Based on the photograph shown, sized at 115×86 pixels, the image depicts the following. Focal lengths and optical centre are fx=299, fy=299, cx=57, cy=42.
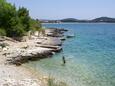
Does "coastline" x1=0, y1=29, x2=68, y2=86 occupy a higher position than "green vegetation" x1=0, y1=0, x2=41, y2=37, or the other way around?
"green vegetation" x1=0, y1=0, x2=41, y2=37

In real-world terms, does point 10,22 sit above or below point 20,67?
above

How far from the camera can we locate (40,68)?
128 ft

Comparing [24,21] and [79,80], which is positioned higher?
[24,21]

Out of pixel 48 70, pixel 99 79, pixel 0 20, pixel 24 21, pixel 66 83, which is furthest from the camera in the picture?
pixel 24 21

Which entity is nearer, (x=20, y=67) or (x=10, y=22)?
(x=20, y=67)

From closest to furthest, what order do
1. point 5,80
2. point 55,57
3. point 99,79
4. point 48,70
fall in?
1. point 5,80
2. point 99,79
3. point 48,70
4. point 55,57

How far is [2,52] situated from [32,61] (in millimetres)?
5407

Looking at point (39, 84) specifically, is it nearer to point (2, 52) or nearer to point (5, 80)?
point (5, 80)

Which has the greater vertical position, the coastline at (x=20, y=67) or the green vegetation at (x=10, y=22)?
the green vegetation at (x=10, y=22)

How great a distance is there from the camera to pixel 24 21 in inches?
2830

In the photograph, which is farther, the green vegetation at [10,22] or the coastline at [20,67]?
the green vegetation at [10,22]

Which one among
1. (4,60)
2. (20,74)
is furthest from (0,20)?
(20,74)

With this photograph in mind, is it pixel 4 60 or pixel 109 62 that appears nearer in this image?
pixel 4 60

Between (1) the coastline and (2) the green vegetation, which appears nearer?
(1) the coastline
